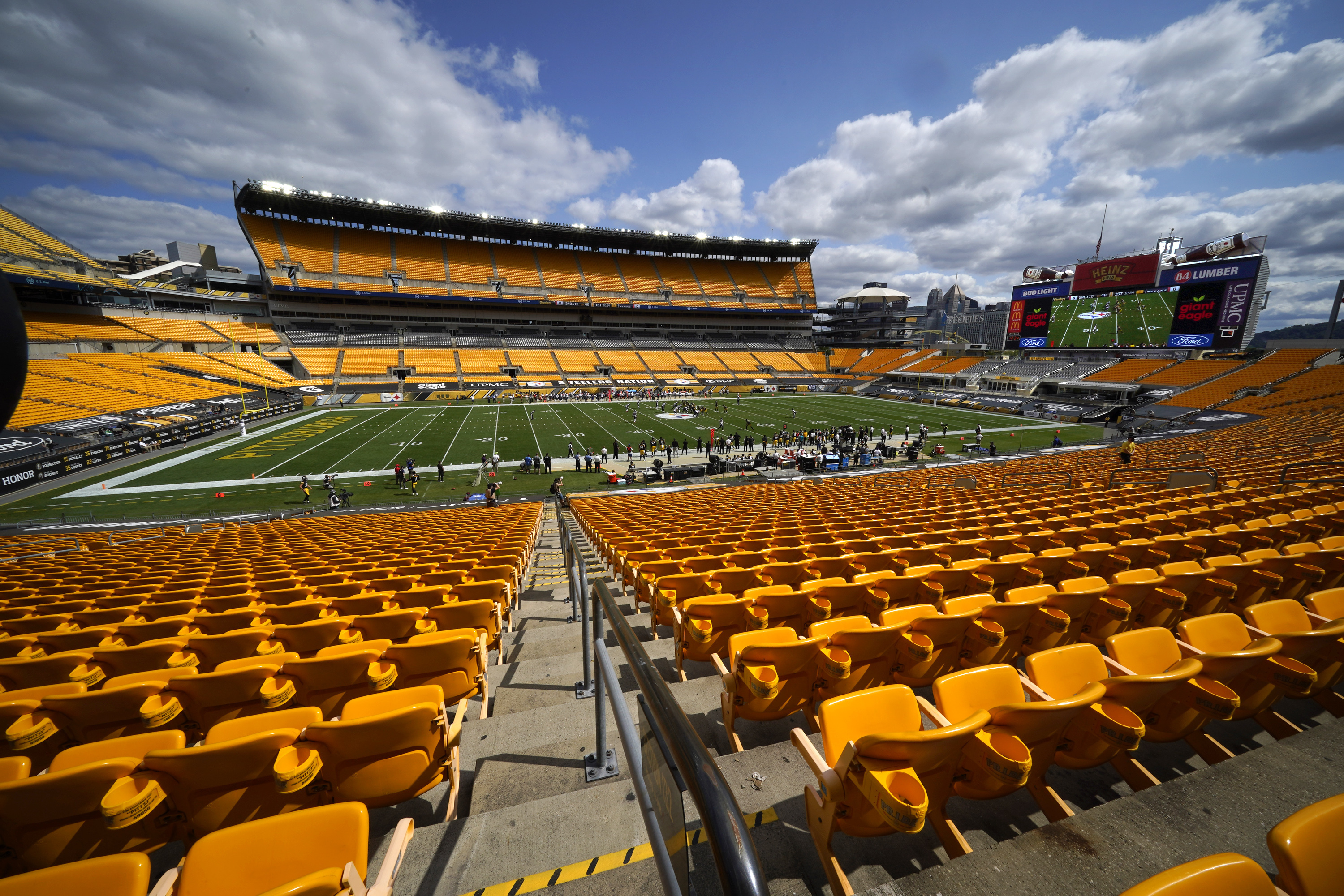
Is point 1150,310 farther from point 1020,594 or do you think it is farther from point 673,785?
point 673,785

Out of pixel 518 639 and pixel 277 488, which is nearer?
pixel 518 639

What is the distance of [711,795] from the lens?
49.3 inches

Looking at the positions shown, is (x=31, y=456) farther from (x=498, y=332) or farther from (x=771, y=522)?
(x=498, y=332)

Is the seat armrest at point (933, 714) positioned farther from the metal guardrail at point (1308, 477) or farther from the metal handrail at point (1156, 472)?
the metal handrail at point (1156, 472)

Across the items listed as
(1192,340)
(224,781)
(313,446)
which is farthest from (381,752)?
(1192,340)

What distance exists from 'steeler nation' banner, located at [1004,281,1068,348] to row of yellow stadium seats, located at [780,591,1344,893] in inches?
2829

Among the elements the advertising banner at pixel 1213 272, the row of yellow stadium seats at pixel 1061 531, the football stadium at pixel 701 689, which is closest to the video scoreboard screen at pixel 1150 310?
the advertising banner at pixel 1213 272

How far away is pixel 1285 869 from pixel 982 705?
126cm

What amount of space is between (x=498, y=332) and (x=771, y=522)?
73623 millimetres

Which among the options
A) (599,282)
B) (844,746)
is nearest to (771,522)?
(844,746)

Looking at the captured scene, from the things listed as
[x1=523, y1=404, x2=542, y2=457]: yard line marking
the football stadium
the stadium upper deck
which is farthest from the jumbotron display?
[x1=523, y1=404, x2=542, y2=457]: yard line marking

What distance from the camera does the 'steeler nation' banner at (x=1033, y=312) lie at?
5922 cm

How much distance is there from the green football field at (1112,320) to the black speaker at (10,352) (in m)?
72.7

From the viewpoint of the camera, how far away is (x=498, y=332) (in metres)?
74.3
